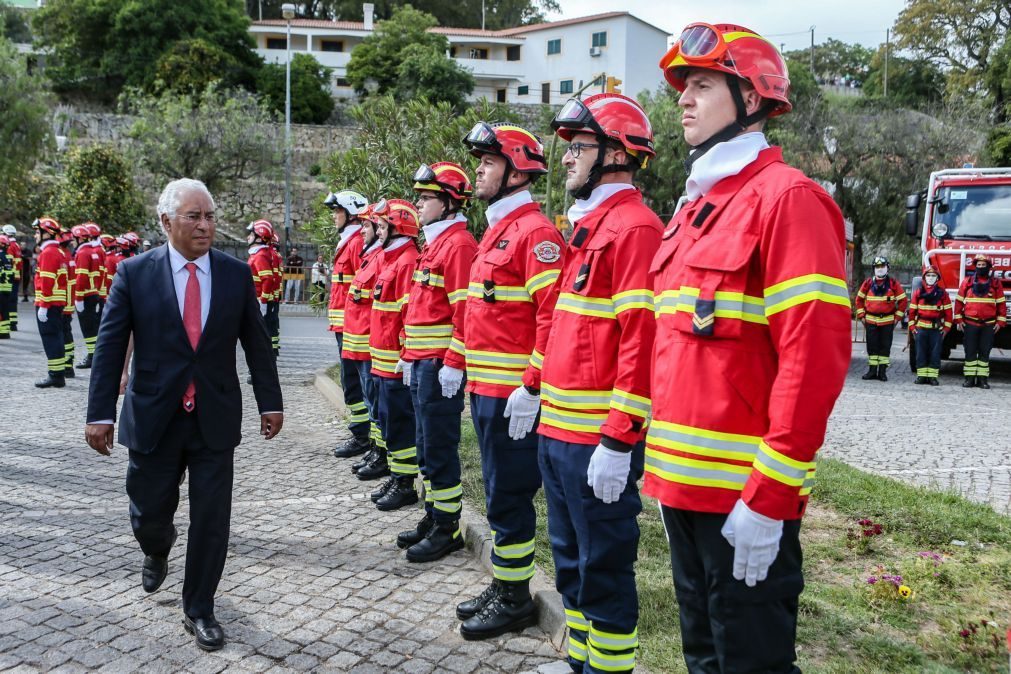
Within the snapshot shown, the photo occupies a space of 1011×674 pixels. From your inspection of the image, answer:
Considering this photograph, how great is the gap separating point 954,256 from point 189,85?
39.8 metres

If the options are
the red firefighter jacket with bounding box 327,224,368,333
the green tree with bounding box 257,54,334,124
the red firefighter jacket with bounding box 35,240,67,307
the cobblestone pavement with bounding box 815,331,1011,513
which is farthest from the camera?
the green tree with bounding box 257,54,334,124

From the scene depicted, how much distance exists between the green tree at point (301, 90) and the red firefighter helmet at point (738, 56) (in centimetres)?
4921

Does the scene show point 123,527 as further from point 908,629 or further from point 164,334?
point 908,629

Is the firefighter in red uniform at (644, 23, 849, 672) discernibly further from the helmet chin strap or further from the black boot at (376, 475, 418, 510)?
the black boot at (376, 475, 418, 510)

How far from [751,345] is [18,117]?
31644mm

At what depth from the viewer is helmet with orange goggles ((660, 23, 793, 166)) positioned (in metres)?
2.69

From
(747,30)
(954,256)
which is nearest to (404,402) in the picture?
(747,30)

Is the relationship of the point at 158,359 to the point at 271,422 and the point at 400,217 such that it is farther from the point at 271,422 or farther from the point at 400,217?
the point at 400,217

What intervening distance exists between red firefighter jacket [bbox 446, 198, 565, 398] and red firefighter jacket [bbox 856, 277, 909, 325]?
1302 centimetres

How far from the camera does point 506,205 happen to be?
4.86 metres

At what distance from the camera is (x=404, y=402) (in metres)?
6.79

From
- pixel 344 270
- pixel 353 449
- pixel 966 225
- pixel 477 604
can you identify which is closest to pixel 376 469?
pixel 353 449

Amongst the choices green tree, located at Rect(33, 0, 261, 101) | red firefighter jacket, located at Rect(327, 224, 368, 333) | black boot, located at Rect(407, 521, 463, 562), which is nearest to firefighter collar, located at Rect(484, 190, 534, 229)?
black boot, located at Rect(407, 521, 463, 562)

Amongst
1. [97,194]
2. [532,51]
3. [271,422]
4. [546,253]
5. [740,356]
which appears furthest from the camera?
[532,51]
